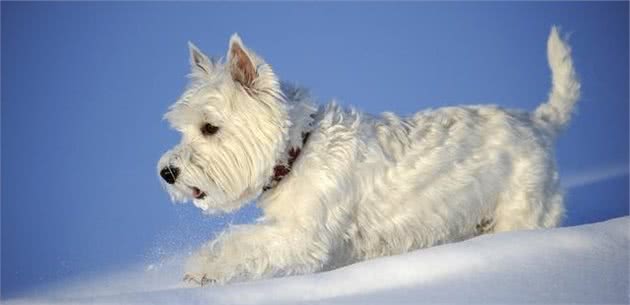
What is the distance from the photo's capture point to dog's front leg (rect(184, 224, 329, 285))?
455 cm

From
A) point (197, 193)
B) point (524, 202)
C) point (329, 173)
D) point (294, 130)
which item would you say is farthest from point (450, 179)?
point (197, 193)

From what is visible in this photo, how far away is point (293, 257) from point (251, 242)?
281 mm

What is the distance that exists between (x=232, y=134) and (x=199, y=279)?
0.98 metres

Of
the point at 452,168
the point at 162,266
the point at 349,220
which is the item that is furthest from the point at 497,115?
the point at 162,266

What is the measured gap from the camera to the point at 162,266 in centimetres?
614

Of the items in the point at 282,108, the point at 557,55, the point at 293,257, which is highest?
the point at 557,55

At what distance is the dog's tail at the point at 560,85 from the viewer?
6082mm

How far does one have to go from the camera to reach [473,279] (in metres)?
3.73

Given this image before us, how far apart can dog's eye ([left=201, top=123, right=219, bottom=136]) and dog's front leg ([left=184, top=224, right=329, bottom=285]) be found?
0.66 metres

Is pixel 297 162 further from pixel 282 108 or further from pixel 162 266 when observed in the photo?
pixel 162 266

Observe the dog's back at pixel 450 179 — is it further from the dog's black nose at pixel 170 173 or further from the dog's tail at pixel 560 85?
the dog's black nose at pixel 170 173

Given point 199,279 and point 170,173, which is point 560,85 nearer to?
point 170,173

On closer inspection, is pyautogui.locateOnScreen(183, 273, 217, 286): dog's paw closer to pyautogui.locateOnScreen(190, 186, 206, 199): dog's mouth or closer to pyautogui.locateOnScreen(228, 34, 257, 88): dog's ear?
pyautogui.locateOnScreen(190, 186, 206, 199): dog's mouth

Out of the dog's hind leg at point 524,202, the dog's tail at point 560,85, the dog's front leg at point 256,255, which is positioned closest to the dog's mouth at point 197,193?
the dog's front leg at point 256,255
